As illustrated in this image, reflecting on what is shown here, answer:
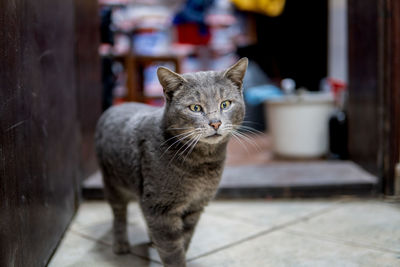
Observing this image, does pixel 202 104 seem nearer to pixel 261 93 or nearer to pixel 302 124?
pixel 302 124

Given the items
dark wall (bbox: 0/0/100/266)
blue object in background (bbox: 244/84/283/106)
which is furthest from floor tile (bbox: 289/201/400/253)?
blue object in background (bbox: 244/84/283/106)

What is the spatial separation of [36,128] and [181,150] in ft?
2.02

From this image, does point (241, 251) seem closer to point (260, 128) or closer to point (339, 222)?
point (339, 222)

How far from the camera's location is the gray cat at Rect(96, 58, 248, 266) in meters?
1.58

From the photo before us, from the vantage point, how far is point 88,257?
73.7 inches

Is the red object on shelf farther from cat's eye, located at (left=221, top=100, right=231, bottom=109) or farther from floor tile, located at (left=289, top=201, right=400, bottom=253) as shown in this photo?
cat's eye, located at (left=221, top=100, right=231, bottom=109)

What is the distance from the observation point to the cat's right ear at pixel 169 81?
63.6 inches

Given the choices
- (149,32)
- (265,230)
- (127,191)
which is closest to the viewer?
(127,191)

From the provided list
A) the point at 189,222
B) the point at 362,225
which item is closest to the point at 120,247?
the point at 189,222

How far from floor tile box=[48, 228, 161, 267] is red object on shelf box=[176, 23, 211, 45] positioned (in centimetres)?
366

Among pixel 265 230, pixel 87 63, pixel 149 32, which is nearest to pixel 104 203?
pixel 87 63

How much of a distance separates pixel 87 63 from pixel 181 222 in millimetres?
1678

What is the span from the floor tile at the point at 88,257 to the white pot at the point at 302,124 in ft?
8.59

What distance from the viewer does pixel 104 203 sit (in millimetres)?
2811
